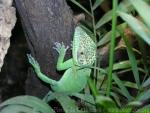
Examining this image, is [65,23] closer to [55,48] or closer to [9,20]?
[55,48]

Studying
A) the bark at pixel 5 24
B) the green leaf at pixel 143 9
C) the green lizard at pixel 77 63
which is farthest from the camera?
the green lizard at pixel 77 63

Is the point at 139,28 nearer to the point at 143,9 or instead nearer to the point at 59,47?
the point at 143,9

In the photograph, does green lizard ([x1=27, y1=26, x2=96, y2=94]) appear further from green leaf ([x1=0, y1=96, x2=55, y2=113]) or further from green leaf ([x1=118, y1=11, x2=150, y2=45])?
green leaf ([x1=118, y1=11, x2=150, y2=45])

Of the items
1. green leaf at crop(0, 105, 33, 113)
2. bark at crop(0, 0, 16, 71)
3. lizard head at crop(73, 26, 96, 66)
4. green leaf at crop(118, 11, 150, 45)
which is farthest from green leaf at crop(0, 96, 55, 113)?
green leaf at crop(118, 11, 150, 45)

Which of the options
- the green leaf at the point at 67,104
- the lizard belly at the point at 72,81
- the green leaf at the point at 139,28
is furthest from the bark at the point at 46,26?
the green leaf at the point at 139,28

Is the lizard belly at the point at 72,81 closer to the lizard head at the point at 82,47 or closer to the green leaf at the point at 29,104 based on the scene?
the lizard head at the point at 82,47

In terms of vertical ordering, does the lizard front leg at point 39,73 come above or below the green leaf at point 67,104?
below

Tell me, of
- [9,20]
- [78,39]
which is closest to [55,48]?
[78,39]
